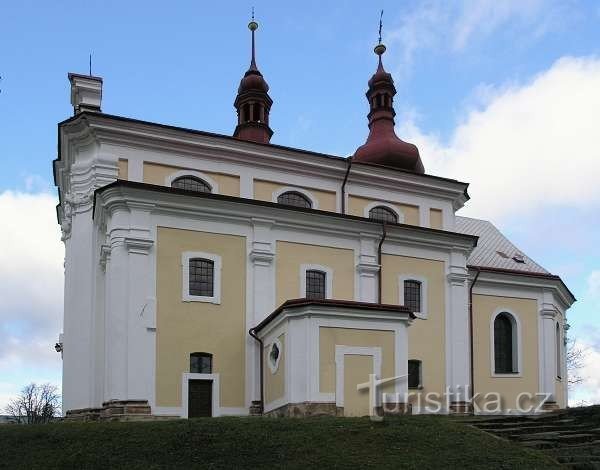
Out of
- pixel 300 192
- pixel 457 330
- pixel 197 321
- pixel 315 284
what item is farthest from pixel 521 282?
pixel 197 321

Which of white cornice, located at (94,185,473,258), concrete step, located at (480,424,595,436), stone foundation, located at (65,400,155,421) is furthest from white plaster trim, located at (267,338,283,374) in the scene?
concrete step, located at (480,424,595,436)

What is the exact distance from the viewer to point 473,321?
28.7 metres

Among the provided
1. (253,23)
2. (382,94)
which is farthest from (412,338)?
(253,23)

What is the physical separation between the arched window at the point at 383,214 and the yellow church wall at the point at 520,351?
14.3ft

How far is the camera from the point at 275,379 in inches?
819

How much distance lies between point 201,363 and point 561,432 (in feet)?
31.0

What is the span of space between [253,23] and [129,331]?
72.5 ft

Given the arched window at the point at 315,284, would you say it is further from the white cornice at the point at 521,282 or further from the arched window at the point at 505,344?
the arched window at the point at 505,344

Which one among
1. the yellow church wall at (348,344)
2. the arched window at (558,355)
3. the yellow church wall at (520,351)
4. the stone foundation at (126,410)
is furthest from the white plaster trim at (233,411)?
the arched window at (558,355)

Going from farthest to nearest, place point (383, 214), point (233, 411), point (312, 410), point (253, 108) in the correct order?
point (253, 108)
point (383, 214)
point (233, 411)
point (312, 410)

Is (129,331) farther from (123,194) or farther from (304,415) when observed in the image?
(304,415)

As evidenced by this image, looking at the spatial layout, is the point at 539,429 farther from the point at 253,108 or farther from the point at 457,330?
the point at 253,108

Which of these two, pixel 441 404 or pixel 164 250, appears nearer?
pixel 164 250

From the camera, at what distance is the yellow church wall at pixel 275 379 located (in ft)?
66.6
